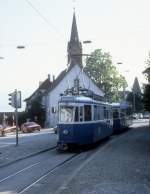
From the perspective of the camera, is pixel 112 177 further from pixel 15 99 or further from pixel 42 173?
pixel 15 99

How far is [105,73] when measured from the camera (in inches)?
3853

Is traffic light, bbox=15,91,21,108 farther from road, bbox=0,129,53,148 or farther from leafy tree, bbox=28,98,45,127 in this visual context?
leafy tree, bbox=28,98,45,127

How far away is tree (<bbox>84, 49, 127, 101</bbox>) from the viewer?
97.3 m

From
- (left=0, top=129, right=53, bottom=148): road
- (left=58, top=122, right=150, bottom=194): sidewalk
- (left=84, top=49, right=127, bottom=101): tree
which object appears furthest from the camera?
(left=84, top=49, right=127, bottom=101): tree

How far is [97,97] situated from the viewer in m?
30.2

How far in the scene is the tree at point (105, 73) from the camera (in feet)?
319

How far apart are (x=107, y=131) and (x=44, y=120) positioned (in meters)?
52.9

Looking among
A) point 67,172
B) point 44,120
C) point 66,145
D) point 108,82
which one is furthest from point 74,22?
point 67,172

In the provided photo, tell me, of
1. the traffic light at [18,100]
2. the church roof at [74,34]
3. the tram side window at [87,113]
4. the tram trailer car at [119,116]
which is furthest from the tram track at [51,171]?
the church roof at [74,34]

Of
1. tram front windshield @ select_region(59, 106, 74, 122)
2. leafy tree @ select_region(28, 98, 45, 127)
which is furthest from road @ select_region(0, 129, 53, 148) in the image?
leafy tree @ select_region(28, 98, 45, 127)

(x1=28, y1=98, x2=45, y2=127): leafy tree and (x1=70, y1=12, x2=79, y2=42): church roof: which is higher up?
(x1=70, y1=12, x2=79, y2=42): church roof

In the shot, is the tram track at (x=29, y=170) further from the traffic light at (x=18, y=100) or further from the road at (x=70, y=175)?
the traffic light at (x=18, y=100)

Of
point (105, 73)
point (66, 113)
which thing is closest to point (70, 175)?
point (66, 113)

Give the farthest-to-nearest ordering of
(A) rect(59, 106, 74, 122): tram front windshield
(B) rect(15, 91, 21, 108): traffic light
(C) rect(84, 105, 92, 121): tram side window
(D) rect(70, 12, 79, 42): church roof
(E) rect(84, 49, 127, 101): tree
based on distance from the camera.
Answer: (D) rect(70, 12, 79, 42): church roof, (E) rect(84, 49, 127, 101): tree, (B) rect(15, 91, 21, 108): traffic light, (C) rect(84, 105, 92, 121): tram side window, (A) rect(59, 106, 74, 122): tram front windshield
